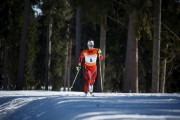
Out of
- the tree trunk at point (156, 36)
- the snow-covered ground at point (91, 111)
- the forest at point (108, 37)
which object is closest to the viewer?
the snow-covered ground at point (91, 111)

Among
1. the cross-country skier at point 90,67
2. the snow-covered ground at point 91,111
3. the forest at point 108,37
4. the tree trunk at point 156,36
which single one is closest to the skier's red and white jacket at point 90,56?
the cross-country skier at point 90,67

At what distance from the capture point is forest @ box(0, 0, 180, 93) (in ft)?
57.2

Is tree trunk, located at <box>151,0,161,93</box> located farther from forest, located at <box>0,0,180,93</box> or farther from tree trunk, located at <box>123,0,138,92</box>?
tree trunk, located at <box>123,0,138,92</box>

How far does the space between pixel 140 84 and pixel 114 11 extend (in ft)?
29.8

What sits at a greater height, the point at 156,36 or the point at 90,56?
the point at 156,36

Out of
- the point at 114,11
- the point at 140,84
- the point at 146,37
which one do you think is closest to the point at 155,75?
the point at 146,37

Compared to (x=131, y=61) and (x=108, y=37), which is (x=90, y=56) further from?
(x=108, y=37)

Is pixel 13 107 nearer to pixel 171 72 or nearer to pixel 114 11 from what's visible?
pixel 114 11

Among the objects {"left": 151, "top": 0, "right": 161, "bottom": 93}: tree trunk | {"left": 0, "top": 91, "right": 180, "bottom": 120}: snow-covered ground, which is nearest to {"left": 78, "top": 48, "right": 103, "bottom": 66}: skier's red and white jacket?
{"left": 0, "top": 91, "right": 180, "bottom": 120}: snow-covered ground

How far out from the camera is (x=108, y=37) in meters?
26.0

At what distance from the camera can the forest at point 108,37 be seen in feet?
57.2

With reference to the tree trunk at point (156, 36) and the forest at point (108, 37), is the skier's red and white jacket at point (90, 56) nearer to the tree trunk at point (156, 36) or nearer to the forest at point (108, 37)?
the forest at point (108, 37)

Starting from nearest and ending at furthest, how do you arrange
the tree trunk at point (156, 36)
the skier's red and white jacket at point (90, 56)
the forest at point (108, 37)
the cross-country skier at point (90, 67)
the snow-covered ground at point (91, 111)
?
1. the snow-covered ground at point (91, 111)
2. the cross-country skier at point (90, 67)
3. the skier's red and white jacket at point (90, 56)
4. the tree trunk at point (156, 36)
5. the forest at point (108, 37)

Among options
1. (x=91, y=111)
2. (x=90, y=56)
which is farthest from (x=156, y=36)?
(x=91, y=111)
